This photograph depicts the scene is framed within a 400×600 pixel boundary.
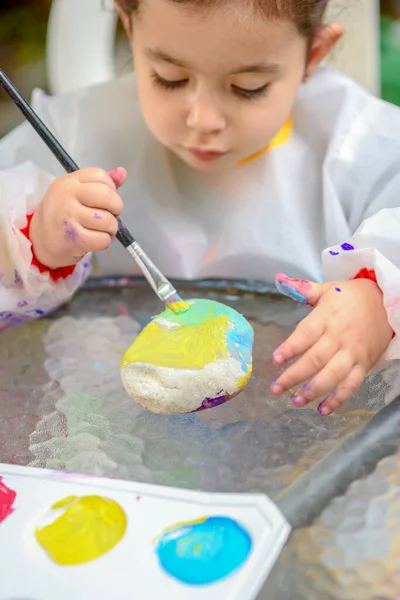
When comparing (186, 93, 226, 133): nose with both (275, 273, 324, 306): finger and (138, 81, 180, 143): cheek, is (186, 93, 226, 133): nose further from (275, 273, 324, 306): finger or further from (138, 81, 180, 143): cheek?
(275, 273, 324, 306): finger

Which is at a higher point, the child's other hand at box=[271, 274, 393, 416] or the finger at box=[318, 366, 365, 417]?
the child's other hand at box=[271, 274, 393, 416]

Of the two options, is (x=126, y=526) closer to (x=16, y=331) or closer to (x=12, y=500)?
(x=12, y=500)

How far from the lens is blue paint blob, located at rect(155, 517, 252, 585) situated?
0.33 metres

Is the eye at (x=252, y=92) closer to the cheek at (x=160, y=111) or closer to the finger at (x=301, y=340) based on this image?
the cheek at (x=160, y=111)

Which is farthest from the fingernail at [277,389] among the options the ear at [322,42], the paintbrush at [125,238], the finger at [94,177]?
the ear at [322,42]

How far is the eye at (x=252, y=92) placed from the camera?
0.58m

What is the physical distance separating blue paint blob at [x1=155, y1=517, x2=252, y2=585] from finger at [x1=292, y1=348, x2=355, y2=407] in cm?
10

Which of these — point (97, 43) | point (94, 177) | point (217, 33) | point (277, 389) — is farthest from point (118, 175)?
point (97, 43)

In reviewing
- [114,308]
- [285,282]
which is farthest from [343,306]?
[114,308]

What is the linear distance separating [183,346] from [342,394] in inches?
4.5

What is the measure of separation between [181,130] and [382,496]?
1.26 ft

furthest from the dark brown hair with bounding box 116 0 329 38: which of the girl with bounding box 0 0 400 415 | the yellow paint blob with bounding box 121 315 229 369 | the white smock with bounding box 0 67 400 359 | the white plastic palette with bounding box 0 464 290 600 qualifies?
the white plastic palette with bounding box 0 464 290 600

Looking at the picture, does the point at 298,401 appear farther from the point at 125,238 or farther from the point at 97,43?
the point at 97,43

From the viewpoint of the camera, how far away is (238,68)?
545 mm
